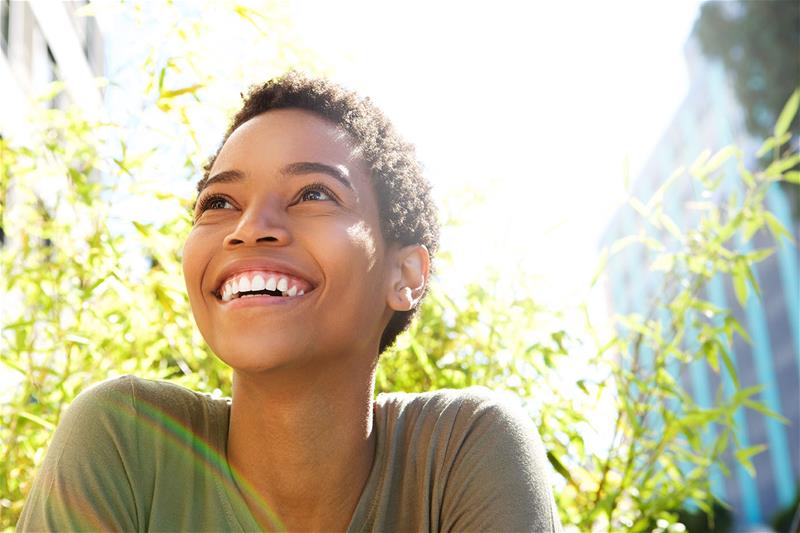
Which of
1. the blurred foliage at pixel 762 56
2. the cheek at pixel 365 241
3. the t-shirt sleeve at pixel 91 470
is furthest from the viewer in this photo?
the blurred foliage at pixel 762 56

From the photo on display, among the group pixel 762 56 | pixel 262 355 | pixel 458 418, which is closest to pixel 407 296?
pixel 458 418

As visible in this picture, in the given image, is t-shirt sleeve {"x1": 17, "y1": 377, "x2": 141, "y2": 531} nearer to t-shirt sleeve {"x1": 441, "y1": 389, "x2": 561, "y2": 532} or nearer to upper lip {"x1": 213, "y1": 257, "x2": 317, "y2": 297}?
upper lip {"x1": 213, "y1": 257, "x2": 317, "y2": 297}

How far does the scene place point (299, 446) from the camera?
1.69 m

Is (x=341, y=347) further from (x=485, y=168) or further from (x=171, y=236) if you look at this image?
(x=485, y=168)

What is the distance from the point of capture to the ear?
1.84 meters

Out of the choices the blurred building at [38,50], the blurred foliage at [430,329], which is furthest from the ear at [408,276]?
the blurred building at [38,50]

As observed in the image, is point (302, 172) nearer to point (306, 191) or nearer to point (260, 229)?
point (306, 191)

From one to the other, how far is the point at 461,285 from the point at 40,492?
4.54 feet

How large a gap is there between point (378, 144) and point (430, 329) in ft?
2.54

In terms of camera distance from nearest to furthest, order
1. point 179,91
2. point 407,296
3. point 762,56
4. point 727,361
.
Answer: point 407,296 → point 179,91 → point 727,361 → point 762,56

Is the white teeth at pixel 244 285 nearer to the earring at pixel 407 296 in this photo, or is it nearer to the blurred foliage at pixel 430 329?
the earring at pixel 407 296

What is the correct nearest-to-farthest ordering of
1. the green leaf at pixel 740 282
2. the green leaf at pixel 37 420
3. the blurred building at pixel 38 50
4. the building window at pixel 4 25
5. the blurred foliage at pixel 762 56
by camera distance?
1. the green leaf at pixel 37 420
2. the green leaf at pixel 740 282
3. the blurred building at pixel 38 50
4. the building window at pixel 4 25
5. the blurred foliage at pixel 762 56

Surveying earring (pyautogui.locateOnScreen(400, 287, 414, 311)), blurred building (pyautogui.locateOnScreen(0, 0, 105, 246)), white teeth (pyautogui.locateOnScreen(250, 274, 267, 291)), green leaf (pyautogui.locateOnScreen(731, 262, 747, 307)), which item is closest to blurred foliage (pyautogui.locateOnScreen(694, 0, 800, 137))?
blurred building (pyautogui.locateOnScreen(0, 0, 105, 246))

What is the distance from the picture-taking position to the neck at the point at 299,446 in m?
1.67
